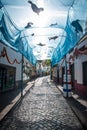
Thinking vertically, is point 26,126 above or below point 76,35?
below

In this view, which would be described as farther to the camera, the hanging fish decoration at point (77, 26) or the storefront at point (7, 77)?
the storefront at point (7, 77)

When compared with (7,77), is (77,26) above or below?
above

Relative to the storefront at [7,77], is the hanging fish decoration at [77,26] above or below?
above

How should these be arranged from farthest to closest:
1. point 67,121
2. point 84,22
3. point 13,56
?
point 13,56
point 84,22
point 67,121

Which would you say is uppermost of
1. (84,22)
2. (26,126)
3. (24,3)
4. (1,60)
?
(24,3)

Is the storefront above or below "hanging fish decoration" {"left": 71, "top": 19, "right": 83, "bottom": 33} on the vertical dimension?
A: below

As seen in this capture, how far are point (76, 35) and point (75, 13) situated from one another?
1474mm

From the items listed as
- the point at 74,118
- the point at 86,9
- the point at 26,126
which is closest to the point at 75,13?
the point at 86,9

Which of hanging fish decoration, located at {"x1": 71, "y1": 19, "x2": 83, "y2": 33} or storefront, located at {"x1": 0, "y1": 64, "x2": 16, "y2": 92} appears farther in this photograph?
storefront, located at {"x1": 0, "y1": 64, "x2": 16, "y2": 92}

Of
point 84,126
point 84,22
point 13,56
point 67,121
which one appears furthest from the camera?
point 13,56

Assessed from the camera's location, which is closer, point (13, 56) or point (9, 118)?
point (9, 118)

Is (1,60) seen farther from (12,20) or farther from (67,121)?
(67,121)

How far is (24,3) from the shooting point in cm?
786

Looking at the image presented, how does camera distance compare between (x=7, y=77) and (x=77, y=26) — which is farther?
(x=7, y=77)
